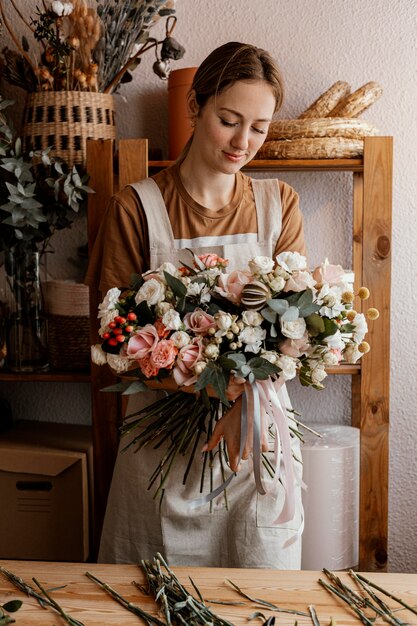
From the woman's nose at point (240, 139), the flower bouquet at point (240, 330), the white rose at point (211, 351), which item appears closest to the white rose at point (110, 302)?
the flower bouquet at point (240, 330)

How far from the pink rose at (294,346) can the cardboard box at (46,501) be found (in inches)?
47.6

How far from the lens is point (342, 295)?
4.78 ft

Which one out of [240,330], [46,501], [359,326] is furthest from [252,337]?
[46,501]

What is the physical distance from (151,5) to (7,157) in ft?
2.13

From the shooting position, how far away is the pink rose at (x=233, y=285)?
144cm

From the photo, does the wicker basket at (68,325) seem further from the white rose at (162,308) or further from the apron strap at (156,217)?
the white rose at (162,308)

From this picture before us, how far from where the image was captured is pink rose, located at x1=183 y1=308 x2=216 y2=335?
4.69 ft

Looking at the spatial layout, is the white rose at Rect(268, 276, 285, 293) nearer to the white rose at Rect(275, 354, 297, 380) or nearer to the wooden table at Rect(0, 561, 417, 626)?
the white rose at Rect(275, 354, 297, 380)

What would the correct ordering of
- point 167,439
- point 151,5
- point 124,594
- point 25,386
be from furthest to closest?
point 25,386 < point 151,5 < point 167,439 < point 124,594

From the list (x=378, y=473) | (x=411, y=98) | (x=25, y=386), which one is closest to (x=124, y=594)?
(x=378, y=473)

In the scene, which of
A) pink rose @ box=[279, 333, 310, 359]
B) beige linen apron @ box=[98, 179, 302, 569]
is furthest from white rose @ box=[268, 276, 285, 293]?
beige linen apron @ box=[98, 179, 302, 569]

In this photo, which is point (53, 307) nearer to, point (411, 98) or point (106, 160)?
point (106, 160)

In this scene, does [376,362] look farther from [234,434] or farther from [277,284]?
[277,284]

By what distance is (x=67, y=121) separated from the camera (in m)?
2.34
